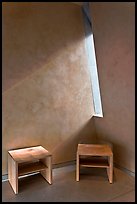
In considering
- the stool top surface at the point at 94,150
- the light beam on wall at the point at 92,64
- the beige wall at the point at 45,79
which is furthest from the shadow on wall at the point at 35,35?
the stool top surface at the point at 94,150

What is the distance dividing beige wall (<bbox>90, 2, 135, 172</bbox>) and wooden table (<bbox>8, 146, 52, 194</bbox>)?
110 centimetres

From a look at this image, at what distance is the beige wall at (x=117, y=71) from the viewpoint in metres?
2.15

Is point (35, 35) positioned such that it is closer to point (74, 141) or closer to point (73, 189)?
point (74, 141)

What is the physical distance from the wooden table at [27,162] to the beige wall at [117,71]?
110 centimetres

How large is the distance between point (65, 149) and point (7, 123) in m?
1.04

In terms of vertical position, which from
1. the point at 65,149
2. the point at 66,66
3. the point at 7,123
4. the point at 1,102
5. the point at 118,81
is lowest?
the point at 65,149

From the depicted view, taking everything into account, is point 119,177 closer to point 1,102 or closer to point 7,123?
point 7,123

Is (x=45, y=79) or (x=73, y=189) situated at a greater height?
(x=45, y=79)

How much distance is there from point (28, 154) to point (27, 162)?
142mm

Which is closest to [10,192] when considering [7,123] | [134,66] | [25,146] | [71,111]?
[25,146]

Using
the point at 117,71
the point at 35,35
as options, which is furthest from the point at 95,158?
the point at 35,35

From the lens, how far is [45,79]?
2.71 m

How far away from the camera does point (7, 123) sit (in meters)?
2.47

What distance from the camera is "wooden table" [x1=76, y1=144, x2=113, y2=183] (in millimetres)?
2412
